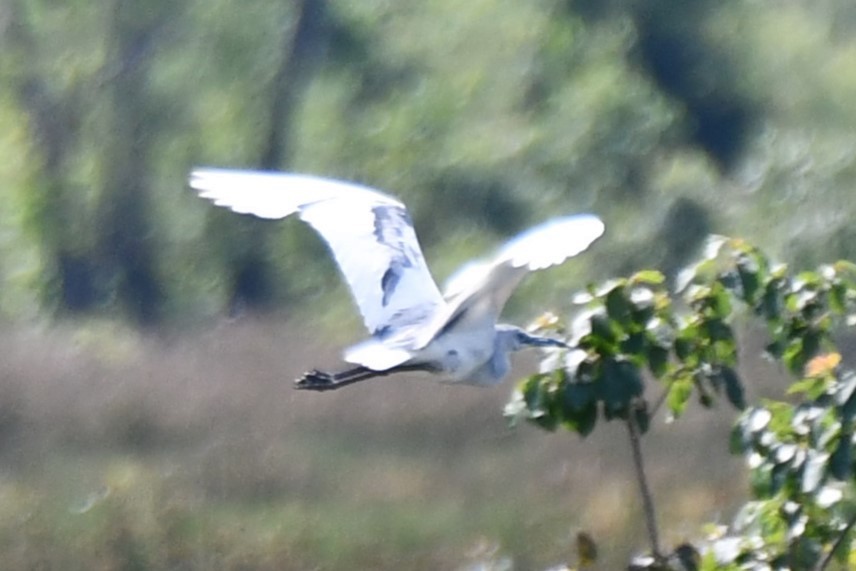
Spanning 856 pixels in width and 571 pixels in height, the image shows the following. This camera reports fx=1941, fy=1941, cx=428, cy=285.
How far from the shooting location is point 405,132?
Result: 14320 mm

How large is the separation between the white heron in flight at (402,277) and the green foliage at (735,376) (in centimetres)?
12

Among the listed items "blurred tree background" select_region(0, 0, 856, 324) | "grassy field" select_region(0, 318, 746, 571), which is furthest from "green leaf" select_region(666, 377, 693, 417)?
"blurred tree background" select_region(0, 0, 856, 324)

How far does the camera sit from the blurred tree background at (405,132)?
1291 centimetres

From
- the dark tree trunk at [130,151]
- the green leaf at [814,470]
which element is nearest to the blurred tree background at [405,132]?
the dark tree trunk at [130,151]

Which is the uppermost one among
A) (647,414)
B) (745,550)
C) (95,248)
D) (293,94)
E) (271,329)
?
(293,94)

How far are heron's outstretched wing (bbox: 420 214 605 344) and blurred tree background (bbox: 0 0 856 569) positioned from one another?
8.14 m

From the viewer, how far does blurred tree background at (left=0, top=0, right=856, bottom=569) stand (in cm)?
1291

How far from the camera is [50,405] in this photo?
295 inches

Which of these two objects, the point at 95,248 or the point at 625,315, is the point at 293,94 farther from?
the point at 625,315

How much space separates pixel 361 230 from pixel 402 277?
6.1 inches

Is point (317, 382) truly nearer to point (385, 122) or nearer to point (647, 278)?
point (647, 278)

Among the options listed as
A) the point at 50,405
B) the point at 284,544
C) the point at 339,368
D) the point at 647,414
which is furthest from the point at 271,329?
the point at 647,414

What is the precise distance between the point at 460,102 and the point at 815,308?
1127 cm

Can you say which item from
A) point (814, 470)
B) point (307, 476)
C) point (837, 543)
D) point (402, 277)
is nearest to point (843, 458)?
point (814, 470)
